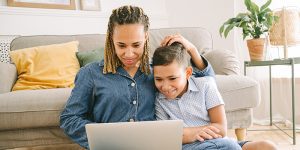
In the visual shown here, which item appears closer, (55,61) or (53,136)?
(53,136)

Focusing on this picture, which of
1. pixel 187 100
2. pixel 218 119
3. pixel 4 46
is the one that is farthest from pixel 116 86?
pixel 4 46

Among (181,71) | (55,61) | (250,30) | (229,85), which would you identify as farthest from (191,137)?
(250,30)

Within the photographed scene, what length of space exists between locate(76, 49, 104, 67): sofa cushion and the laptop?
1087mm

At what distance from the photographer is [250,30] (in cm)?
227

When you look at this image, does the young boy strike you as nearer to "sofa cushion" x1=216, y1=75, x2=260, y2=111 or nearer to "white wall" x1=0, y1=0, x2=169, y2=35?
"sofa cushion" x1=216, y1=75, x2=260, y2=111

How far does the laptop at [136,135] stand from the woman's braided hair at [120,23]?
0.34m

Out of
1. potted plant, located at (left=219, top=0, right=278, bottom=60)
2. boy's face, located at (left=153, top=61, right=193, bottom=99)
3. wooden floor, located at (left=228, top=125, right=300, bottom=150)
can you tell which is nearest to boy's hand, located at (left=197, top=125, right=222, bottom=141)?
boy's face, located at (left=153, top=61, right=193, bottom=99)

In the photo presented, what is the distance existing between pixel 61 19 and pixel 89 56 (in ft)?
3.48

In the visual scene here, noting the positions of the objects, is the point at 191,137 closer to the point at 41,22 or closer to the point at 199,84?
the point at 199,84

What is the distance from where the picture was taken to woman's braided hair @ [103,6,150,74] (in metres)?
1.08

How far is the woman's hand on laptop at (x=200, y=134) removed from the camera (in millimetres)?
1013

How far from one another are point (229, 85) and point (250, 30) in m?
0.83

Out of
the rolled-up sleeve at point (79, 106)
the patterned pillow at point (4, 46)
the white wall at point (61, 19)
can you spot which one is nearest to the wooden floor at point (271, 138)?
the rolled-up sleeve at point (79, 106)

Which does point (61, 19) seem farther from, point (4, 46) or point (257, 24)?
point (257, 24)
